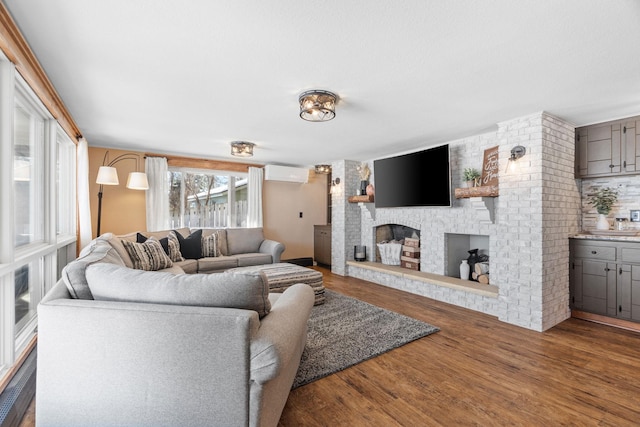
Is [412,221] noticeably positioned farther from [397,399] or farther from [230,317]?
[230,317]

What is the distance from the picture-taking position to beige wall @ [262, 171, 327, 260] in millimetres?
6336

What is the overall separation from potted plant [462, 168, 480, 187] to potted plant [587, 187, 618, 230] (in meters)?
1.30

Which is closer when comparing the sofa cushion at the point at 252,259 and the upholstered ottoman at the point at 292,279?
the upholstered ottoman at the point at 292,279

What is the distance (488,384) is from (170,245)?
4064mm

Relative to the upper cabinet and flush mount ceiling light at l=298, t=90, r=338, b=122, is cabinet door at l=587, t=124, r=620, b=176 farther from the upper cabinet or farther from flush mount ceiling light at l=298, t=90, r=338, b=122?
flush mount ceiling light at l=298, t=90, r=338, b=122

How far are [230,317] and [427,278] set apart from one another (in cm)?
342

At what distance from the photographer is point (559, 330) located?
308 centimetres

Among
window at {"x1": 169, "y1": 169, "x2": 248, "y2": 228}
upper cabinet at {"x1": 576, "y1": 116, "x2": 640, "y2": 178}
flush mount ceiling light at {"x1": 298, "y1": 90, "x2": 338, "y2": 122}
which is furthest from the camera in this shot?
window at {"x1": 169, "y1": 169, "x2": 248, "y2": 228}

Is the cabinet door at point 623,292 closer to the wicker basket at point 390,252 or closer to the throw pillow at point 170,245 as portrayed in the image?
the wicker basket at point 390,252

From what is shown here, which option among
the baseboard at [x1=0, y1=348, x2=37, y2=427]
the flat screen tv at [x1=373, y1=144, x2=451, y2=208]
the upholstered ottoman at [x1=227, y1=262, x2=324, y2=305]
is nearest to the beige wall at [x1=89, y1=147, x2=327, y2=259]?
the flat screen tv at [x1=373, y1=144, x2=451, y2=208]

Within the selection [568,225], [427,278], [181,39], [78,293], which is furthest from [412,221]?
[78,293]

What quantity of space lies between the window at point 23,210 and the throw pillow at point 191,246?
56.9 inches

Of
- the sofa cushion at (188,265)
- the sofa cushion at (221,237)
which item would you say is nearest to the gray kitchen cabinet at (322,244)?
the sofa cushion at (221,237)

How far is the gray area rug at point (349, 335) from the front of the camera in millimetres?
2311
